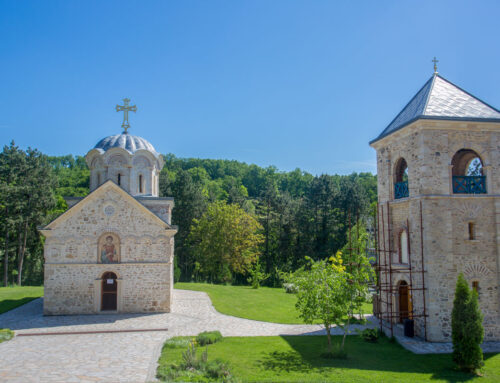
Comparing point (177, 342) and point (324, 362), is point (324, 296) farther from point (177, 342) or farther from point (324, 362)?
point (177, 342)

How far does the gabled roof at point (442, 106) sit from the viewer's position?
15.7 metres

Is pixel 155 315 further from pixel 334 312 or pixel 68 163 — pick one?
pixel 68 163

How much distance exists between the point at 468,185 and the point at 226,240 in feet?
76.2

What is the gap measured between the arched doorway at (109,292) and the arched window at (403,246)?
1367 cm

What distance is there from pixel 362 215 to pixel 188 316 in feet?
96.3

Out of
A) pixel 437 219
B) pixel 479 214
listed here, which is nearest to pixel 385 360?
pixel 437 219

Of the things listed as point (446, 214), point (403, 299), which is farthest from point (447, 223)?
point (403, 299)

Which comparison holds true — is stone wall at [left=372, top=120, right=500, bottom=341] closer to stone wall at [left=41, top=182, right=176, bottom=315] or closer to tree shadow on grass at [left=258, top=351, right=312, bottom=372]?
tree shadow on grass at [left=258, top=351, right=312, bottom=372]

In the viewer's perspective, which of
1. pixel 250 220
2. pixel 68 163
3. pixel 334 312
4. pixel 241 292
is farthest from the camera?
pixel 68 163

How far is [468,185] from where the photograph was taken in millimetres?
15930

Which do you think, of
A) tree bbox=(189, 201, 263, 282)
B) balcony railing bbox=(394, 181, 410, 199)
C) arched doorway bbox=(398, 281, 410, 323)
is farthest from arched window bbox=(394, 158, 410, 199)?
tree bbox=(189, 201, 263, 282)

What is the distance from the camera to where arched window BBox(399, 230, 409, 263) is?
655 inches

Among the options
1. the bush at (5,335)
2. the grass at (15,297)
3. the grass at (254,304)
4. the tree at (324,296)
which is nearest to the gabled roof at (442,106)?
the tree at (324,296)

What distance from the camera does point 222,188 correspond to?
218ft
